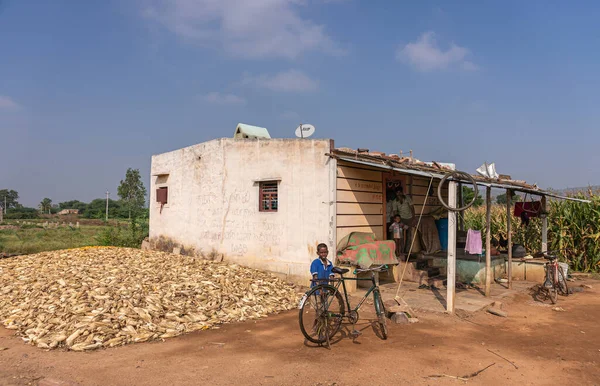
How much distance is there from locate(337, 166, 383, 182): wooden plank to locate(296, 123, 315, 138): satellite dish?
4.45ft

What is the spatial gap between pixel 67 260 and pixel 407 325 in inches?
330

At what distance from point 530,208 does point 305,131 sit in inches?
271

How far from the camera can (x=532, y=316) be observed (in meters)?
7.00

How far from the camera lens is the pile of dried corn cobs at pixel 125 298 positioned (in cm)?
568

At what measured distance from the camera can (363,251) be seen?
27.0ft

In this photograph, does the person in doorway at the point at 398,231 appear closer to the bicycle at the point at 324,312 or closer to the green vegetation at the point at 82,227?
the bicycle at the point at 324,312

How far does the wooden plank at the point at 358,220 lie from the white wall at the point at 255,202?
0.38m

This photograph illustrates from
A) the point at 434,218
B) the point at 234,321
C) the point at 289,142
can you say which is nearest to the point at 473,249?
the point at 434,218

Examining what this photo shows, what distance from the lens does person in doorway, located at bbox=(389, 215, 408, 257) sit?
9.79 m

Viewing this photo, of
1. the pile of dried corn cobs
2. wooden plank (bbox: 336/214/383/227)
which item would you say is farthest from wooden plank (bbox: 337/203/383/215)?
the pile of dried corn cobs

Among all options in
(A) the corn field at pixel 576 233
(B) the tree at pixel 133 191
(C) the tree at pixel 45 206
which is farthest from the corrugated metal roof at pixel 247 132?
(C) the tree at pixel 45 206

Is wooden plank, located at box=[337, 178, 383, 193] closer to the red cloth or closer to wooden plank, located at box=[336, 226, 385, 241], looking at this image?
wooden plank, located at box=[336, 226, 385, 241]

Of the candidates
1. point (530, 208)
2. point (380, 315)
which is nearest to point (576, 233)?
point (530, 208)

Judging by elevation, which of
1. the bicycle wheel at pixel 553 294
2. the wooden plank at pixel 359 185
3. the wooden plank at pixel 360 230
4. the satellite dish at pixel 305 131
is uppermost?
the satellite dish at pixel 305 131
